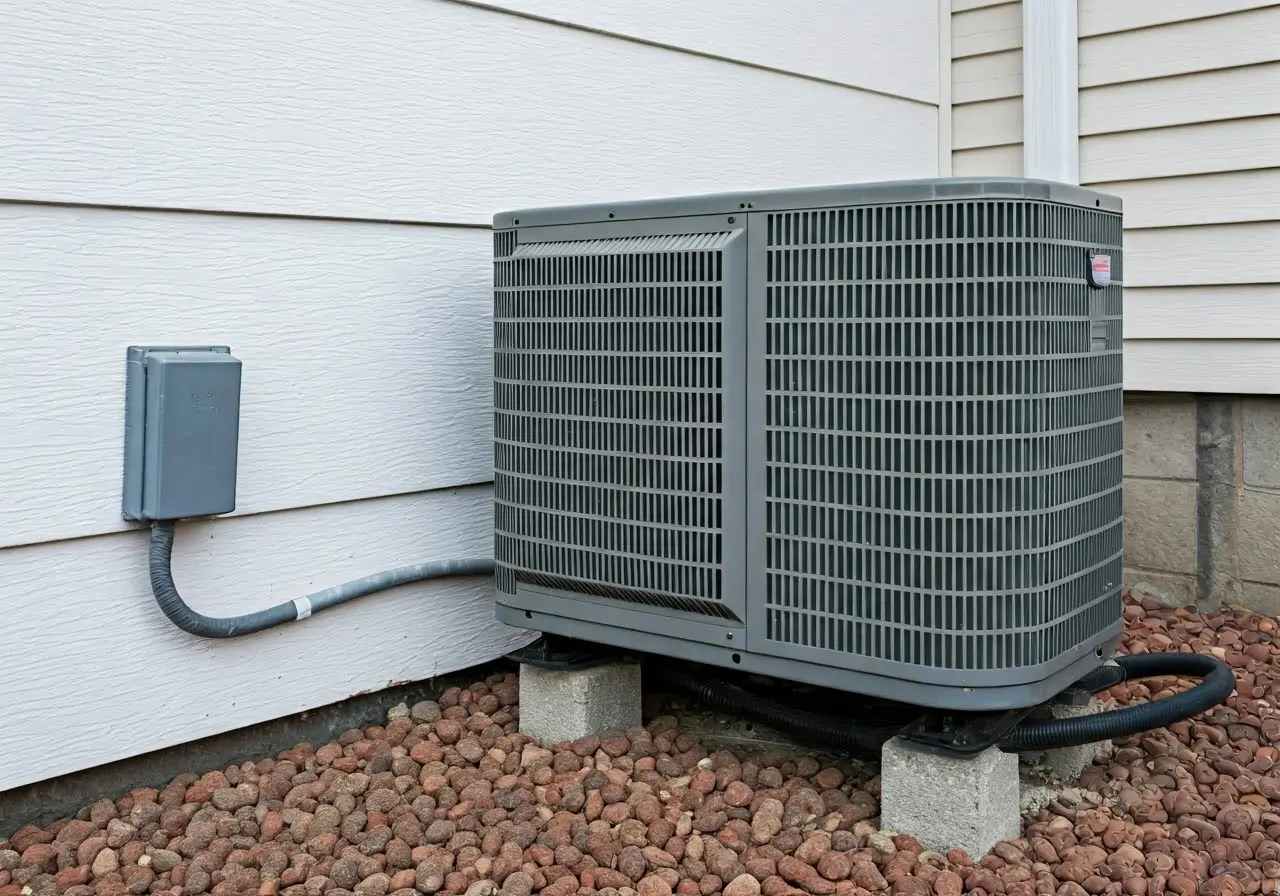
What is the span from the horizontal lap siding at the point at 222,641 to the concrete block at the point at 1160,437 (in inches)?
74.3

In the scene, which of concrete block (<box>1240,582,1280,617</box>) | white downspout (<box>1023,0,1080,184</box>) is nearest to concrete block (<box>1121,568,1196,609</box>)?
concrete block (<box>1240,582,1280,617</box>)

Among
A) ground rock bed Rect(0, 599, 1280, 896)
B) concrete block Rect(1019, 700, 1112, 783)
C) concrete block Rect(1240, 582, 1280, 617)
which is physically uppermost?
concrete block Rect(1240, 582, 1280, 617)

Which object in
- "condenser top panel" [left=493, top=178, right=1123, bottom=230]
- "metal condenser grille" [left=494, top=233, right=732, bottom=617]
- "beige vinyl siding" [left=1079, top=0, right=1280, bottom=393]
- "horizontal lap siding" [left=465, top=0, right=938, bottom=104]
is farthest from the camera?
"beige vinyl siding" [left=1079, top=0, right=1280, bottom=393]

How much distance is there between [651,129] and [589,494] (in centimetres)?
115

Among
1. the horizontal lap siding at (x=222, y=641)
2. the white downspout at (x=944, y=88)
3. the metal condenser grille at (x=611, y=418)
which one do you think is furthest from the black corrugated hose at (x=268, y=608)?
the white downspout at (x=944, y=88)

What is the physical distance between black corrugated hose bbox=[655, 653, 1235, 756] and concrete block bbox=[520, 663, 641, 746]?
0.35ft

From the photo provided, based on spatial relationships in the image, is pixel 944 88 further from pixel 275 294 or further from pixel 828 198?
pixel 275 294

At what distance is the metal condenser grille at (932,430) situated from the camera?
1759 millimetres

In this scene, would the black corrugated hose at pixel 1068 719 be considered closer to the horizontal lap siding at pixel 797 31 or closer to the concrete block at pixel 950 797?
the concrete block at pixel 950 797

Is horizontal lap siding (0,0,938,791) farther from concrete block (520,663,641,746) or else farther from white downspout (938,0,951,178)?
white downspout (938,0,951,178)

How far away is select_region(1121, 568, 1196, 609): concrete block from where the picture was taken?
3.30 meters

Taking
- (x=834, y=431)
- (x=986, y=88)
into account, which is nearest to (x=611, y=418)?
(x=834, y=431)

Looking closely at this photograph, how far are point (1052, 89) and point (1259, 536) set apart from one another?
4.48 feet

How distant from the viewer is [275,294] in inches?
86.7
